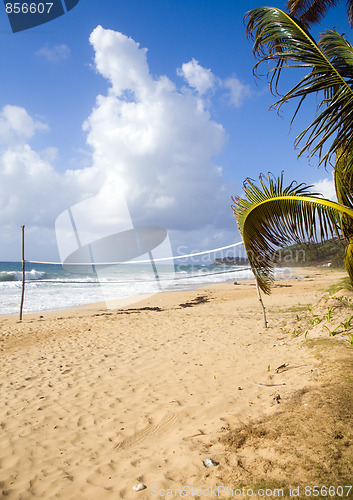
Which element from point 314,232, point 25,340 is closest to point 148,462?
point 314,232

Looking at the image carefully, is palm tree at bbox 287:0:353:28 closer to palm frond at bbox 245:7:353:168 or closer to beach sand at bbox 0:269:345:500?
palm frond at bbox 245:7:353:168

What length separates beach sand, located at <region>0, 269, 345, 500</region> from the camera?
231cm

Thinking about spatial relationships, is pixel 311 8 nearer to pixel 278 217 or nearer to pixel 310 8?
pixel 310 8

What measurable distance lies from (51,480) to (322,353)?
342 cm

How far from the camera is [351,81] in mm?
2521

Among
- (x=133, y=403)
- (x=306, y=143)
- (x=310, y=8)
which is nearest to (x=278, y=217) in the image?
(x=306, y=143)

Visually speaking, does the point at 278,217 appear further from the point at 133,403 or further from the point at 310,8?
the point at 310,8

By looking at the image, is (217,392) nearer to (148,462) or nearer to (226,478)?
(148,462)

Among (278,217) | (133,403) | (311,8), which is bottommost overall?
(133,403)

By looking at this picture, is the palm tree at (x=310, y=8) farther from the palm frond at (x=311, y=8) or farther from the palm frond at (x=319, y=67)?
the palm frond at (x=319, y=67)

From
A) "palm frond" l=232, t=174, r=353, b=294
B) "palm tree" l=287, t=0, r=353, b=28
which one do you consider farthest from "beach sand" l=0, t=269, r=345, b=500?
"palm tree" l=287, t=0, r=353, b=28

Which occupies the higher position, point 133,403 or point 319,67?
point 319,67

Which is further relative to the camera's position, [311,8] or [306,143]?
[311,8]

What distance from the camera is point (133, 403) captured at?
3.65 metres
